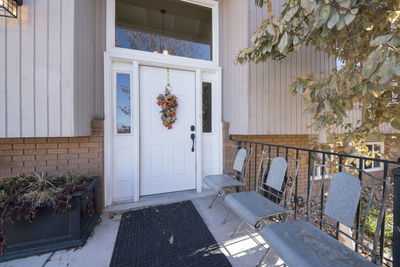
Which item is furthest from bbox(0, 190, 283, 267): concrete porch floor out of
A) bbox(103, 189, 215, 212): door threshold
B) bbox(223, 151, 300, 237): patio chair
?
bbox(223, 151, 300, 237): patio chair

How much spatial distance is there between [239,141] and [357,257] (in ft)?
6.51

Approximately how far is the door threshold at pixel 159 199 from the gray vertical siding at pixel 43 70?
1.19 meters

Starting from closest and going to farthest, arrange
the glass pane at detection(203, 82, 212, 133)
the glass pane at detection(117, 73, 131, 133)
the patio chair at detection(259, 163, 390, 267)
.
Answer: the patio chair at detection(259, 163, 390, 267) → the glass pane at detection(117, 73, 131, 133) → the glass pane at detection(203, 82, 212, 133)

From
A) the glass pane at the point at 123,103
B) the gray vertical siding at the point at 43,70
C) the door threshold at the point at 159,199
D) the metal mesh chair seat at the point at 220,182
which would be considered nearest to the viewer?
the gray vertical siding at the point at 43,70

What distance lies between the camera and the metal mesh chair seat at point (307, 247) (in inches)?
38.8

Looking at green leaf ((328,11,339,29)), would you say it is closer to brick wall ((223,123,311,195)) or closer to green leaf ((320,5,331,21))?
green leaf ((320,5,331,21))

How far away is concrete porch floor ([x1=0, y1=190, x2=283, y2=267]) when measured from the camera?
152 cm

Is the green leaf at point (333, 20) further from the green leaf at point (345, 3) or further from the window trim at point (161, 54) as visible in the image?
the window trim at point (161, 54)

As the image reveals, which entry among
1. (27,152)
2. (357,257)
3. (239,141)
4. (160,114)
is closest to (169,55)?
(160,114)

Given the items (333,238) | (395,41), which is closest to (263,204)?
(333,238)

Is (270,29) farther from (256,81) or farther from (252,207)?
(252,207)

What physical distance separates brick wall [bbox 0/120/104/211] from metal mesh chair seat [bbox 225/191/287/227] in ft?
6.31

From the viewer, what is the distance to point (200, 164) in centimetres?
290

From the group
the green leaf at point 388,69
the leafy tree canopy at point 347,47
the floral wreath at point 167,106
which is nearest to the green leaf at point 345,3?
the leafy tree canopy at point 347,47
